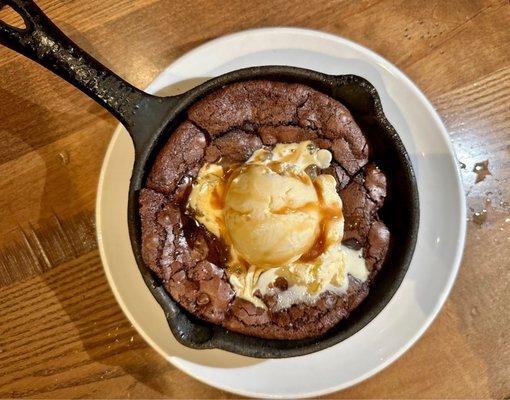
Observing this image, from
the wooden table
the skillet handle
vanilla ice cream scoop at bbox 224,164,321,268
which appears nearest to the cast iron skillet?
the skillet handle

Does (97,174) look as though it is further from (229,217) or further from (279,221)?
(279,221)

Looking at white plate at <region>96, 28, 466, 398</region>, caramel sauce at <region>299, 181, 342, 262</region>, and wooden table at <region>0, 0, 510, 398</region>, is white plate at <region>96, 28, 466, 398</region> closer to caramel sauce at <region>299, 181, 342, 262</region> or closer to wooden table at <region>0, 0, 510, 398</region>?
wooden table at <region>0, 0, 510, 398</region>

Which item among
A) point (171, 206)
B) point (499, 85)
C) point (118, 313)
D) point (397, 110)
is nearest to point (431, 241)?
point (397, 110)

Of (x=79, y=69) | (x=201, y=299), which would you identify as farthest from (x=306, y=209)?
(x=79, y=69)

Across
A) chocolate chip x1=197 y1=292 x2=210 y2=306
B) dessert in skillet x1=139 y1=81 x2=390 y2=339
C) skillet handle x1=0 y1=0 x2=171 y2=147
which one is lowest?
chocolate chip x1=197 y1=292 x2=210 y2=306

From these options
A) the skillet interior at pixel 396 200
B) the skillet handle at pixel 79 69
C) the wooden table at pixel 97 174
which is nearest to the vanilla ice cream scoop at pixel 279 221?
the skillet interior at pixel 396 200
